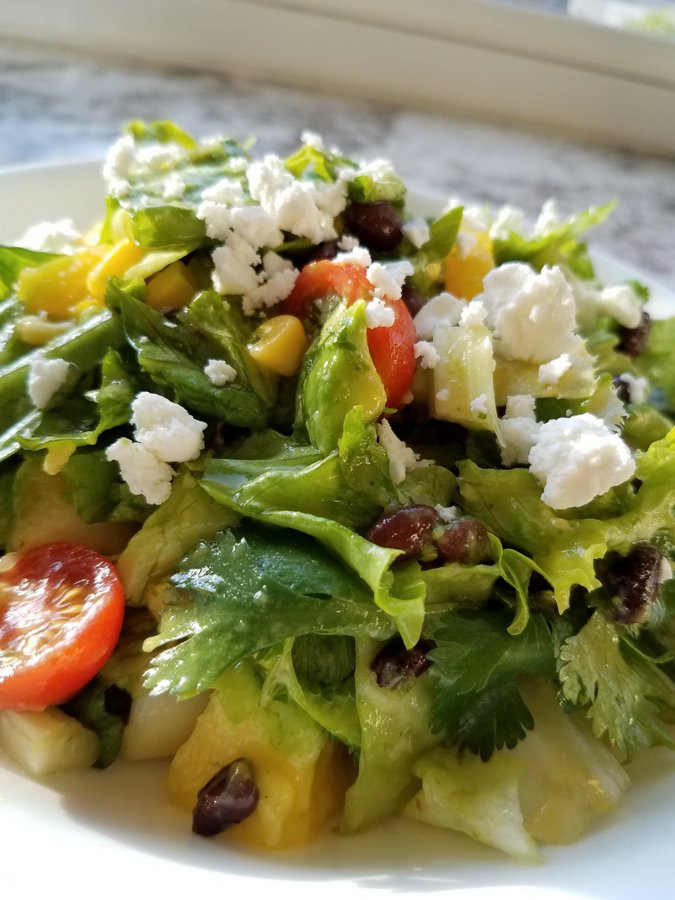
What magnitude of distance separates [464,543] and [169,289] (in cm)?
85

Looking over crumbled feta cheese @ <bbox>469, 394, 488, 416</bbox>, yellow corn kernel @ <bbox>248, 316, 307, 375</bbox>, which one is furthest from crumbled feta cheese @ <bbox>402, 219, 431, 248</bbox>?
crumbled feta cheese @ <bbox>469, 394, 488, 416</bbox>

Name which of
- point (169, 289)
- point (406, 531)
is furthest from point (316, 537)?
point (169, 289)

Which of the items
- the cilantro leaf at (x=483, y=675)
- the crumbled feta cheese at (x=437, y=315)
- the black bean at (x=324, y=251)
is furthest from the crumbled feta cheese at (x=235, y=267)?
the cilantro leaf at (x=483, y=675)

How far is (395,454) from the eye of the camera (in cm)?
157

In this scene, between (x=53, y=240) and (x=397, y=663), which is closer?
(x=397, y=663)

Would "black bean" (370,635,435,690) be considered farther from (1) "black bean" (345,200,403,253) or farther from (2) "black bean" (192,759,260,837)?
(1) "black bean" (345,200,403,253)

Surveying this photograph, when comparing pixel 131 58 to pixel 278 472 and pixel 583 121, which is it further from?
pixel 278 472

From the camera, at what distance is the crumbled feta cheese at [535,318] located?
1729 millimetres

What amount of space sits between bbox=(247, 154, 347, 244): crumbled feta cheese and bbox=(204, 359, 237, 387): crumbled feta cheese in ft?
1.20

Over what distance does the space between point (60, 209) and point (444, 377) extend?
1538mm

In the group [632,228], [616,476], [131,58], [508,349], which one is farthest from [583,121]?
[616,476]

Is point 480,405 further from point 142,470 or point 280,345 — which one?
point 142,470

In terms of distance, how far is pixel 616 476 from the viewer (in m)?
1.45

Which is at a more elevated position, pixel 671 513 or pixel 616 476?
pixel 616 476
